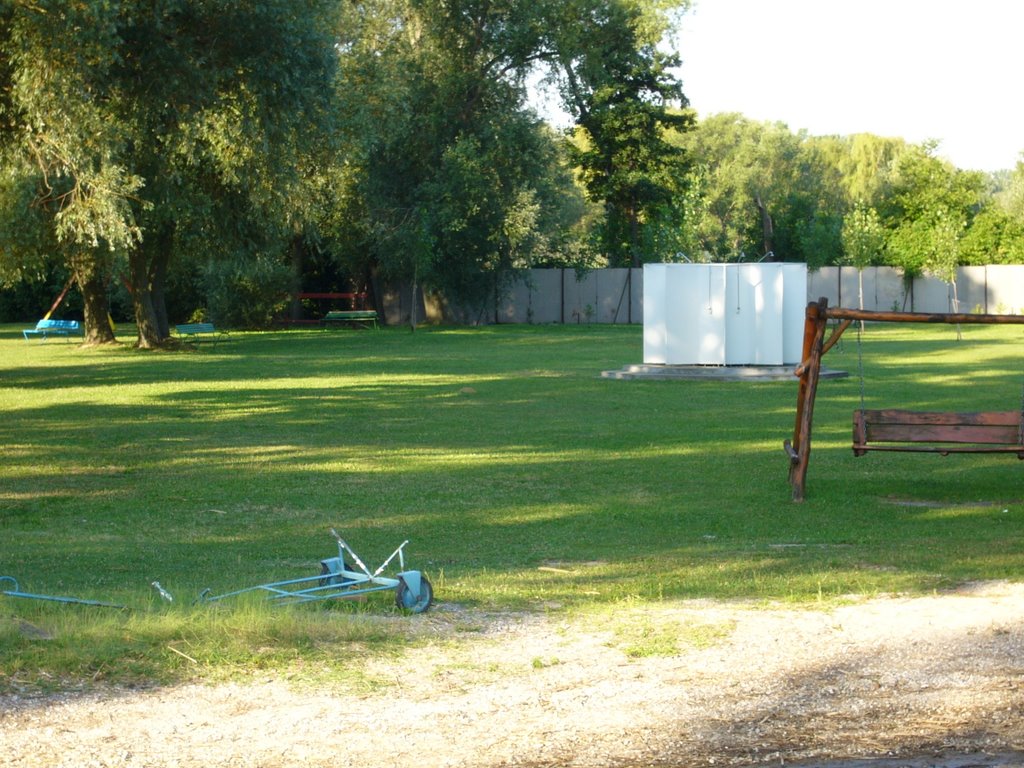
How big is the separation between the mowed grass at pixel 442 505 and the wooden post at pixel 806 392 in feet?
1.04

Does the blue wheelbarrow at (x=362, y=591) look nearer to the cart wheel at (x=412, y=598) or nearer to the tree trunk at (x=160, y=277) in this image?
the cart wheel at (x=412, y=598)

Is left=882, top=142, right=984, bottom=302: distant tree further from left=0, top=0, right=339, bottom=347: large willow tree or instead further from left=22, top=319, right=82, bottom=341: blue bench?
left=0, top=0, right=339, bottom=347: large willow tree

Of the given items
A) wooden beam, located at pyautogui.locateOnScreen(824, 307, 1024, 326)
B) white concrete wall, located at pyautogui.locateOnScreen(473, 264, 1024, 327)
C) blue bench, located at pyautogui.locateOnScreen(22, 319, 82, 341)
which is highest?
white concrete wall, located at pyautogui.locateOnScreen(473, 264, 1024, 327)

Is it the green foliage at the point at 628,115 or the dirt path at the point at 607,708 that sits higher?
the green foliage at the point at 628,115

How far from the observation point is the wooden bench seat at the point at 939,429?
1106 cm

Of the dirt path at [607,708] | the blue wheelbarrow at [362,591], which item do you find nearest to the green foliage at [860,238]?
the dirt path at [607,708]

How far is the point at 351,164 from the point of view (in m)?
43.0

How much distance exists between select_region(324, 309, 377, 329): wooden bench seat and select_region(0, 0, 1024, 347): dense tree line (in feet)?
6.37

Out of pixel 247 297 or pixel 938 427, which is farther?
pixel 247 297

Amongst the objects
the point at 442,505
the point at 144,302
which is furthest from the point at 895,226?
the point at 442,505

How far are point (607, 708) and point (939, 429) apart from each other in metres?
6.63

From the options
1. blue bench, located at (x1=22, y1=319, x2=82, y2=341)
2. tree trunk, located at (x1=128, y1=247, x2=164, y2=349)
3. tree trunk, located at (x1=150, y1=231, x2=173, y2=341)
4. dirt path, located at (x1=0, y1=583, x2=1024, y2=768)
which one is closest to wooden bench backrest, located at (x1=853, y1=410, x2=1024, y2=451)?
dirt path, located at (x1=0, y1=583, x2=1024, y2=768)

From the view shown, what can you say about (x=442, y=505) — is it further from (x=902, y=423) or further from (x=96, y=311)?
(x=96, y=311)

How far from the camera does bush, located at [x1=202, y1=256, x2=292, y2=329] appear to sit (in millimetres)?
48938
